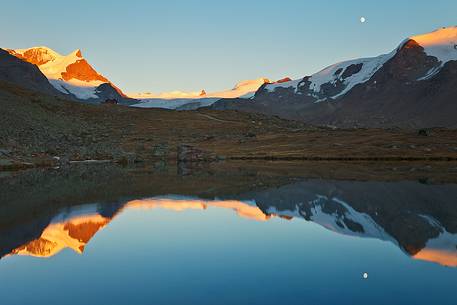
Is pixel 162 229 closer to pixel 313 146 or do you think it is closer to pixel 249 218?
pixel 249 218

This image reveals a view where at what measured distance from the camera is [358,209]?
31312 millimetres

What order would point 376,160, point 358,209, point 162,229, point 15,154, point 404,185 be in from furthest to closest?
point 376,160
point 15,154
point 404,185
point 358,209
point 162,229

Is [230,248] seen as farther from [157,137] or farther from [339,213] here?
[157,137]

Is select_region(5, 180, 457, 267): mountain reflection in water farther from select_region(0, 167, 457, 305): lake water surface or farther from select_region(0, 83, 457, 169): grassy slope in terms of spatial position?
select_region(0, 83, 457, 169): grassy slope

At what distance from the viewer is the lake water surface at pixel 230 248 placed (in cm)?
1443

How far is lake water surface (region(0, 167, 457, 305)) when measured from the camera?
14.4 m

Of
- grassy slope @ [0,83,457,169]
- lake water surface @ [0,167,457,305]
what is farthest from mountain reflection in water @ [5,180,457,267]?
grassy slope @ [0,83,457,169]

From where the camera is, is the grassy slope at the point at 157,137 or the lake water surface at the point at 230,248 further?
the grassy slope at the point at 157,137

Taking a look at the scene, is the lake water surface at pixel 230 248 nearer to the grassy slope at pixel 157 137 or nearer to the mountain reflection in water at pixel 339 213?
the mountain reflection in water at pixel 339 213

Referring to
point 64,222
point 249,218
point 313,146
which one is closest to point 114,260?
point 64,222

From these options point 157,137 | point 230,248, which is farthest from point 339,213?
point 157,137

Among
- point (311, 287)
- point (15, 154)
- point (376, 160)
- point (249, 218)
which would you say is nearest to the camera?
point (311, 287)

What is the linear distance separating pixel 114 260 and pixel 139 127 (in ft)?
467

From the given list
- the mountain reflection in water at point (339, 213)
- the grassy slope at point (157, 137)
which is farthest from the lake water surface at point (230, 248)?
the grassy slope at point (157, 137)
